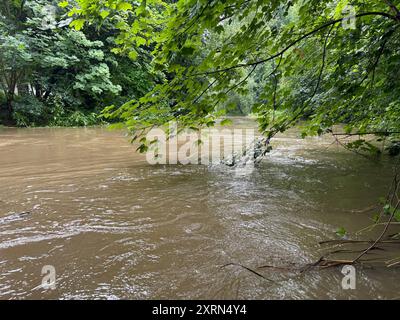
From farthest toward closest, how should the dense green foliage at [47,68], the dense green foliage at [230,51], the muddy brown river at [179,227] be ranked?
the dense green foliage at [47,68], the dense green foliage at [230,51], the muddy brown river at [179,227]

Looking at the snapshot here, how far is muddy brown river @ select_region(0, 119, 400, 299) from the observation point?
212 centimetres

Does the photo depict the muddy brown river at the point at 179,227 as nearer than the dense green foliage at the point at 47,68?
Yes

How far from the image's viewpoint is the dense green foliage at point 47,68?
1248cm

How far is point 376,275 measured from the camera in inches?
87.0

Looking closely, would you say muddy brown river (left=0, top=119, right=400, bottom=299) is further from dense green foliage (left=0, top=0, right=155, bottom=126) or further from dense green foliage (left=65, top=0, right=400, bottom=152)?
dense green foliage (left=0, top=0, right=155, bottom=126)

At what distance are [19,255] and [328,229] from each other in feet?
9.32

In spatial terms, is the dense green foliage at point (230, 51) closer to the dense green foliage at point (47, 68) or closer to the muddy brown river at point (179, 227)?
the muddy brown river at point (179, 227)

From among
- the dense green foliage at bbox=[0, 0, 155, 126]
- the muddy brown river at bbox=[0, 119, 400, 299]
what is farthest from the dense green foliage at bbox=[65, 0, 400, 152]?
the dense green foliage at bbox=[0, 0, 155, 126]

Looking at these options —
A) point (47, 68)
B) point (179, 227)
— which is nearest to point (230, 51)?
point (179, 227)

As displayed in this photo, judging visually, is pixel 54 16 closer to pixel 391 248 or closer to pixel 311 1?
pixel 311 1

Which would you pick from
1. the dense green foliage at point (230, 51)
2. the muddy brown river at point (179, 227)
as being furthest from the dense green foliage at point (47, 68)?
the dense green foliage at point (230, 51)

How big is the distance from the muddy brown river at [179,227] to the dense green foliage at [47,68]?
7.55 meters

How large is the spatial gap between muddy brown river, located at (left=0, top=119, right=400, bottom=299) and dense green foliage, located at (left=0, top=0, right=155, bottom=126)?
7.55 meters
